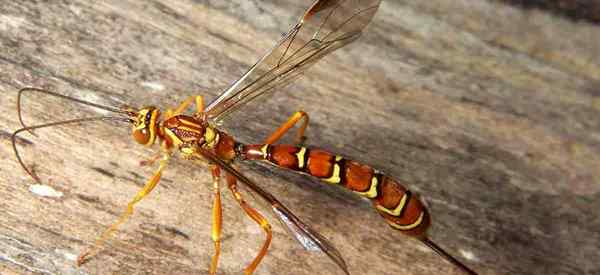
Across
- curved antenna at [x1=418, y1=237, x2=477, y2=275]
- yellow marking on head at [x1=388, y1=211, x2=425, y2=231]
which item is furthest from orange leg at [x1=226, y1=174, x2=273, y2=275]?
curved antenna at [x1=418, y1=237, x2=477, y2=275]

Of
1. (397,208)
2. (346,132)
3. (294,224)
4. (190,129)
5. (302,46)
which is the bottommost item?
(294,224)

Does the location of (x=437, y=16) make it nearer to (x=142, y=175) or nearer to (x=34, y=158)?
(x=142, y=175)

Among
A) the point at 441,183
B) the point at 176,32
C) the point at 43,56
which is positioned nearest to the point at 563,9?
the point at 441,183

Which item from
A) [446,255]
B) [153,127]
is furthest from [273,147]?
[446,255]

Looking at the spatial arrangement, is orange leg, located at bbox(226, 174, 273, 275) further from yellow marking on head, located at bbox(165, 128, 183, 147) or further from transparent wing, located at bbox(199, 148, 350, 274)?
yellow marking on head, located at bbox(165, 128, 183, 147)

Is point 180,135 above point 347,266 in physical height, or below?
above

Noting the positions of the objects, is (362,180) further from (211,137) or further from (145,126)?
(145,126)

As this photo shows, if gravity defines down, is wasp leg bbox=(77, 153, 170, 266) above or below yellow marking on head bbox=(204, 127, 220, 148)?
below
